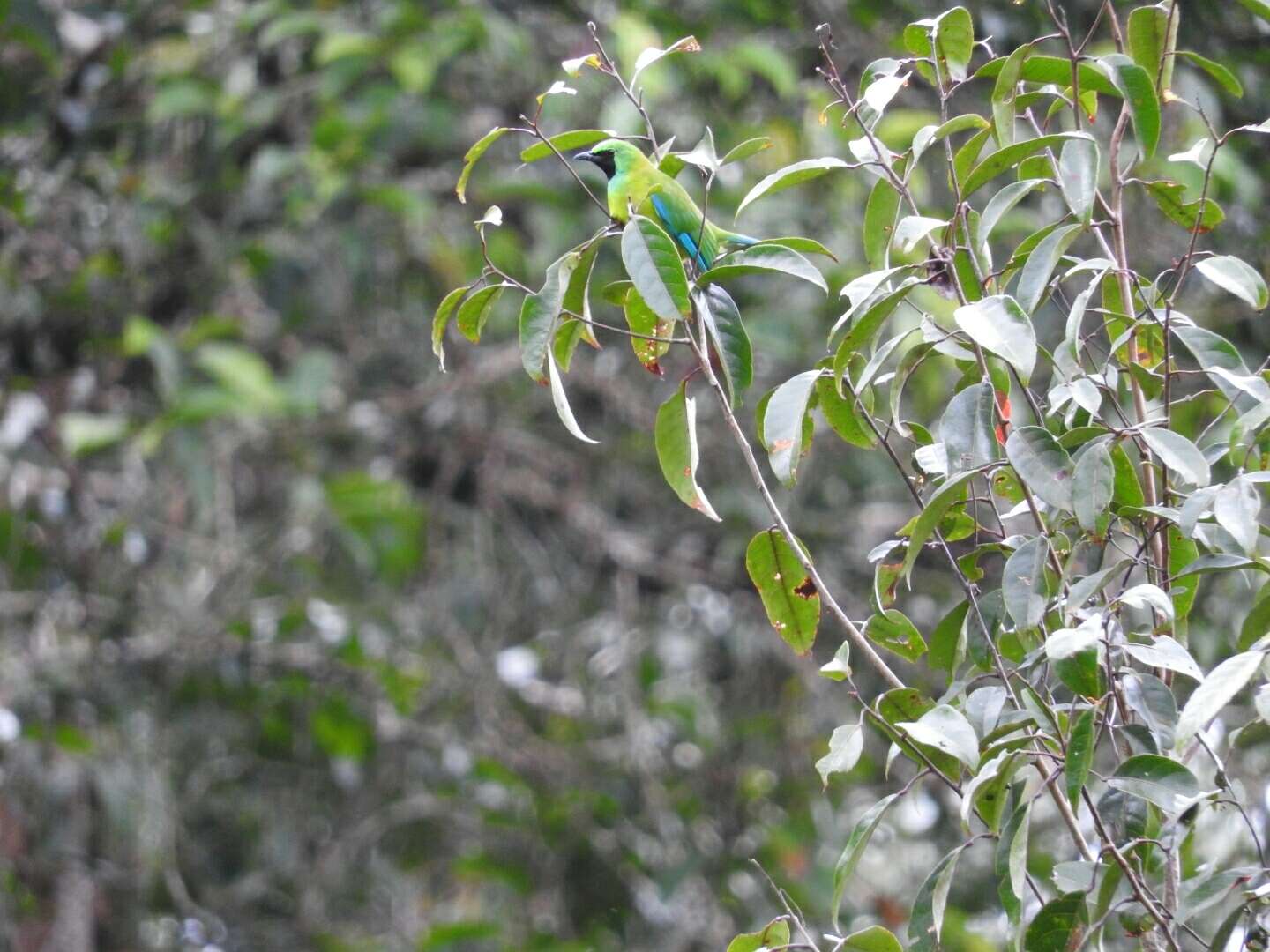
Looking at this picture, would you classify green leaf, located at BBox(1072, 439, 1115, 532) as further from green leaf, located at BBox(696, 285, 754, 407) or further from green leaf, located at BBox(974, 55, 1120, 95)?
green leaf, located at BBox(974, 55, 1120, 95)

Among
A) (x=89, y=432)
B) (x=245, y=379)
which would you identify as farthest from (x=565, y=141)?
(x=89, y=432)

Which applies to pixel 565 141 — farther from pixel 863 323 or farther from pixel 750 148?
pixel 863 323

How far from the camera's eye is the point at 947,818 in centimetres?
511

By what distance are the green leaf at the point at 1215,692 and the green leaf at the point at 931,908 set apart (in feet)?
0.83

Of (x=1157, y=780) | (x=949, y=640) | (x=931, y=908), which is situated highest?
(x=1157, y=780)

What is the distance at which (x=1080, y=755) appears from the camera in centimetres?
143

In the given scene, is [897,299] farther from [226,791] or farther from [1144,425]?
[226,791]

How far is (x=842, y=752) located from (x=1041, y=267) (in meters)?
0.56

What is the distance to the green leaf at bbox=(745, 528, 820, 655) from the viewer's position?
1.80m

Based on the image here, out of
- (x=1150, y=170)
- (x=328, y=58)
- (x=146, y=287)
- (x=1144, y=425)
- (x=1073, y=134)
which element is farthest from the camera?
(x=146, y=287)

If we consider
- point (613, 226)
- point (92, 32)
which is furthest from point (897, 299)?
point (92, 32)

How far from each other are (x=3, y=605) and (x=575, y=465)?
6.57 feet

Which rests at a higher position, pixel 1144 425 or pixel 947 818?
pixel 1144 425

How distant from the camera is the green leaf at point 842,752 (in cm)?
158
